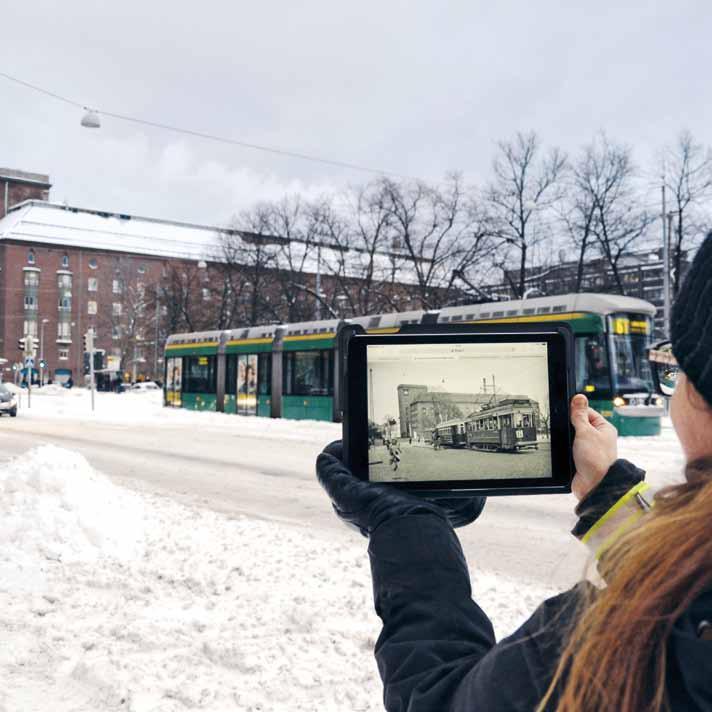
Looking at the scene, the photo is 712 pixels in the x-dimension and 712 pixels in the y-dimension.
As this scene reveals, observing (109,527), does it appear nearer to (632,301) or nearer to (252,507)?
(252,507)

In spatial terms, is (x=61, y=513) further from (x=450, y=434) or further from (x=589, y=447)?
(x=589, y=447)

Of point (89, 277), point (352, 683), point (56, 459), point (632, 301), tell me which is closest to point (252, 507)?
point (56, 459)

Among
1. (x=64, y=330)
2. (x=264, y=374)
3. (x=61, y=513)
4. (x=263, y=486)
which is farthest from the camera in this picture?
(x=64, y=330)

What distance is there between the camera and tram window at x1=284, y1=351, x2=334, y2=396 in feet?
77.0

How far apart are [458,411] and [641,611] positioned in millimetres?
784

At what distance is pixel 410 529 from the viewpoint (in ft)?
4.20

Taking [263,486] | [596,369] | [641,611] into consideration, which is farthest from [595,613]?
[596,369]

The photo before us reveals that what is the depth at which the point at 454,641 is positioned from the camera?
116cm

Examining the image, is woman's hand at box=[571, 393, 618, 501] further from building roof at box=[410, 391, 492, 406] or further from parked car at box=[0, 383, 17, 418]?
parked car at box=[0, 383, 17, 418]

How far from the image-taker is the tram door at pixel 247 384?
86.7 ft

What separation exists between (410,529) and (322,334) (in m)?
22.5

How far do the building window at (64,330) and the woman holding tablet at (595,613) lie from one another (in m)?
94.4

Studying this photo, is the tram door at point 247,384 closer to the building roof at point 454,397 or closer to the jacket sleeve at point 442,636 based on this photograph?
the building roof at point 454,397

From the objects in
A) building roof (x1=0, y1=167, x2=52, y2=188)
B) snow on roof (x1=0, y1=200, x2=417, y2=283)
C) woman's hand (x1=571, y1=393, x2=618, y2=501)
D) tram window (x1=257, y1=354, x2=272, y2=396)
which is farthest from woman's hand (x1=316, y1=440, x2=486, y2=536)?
building roof (x1=0, y1=167, x2=52, y2=188)
